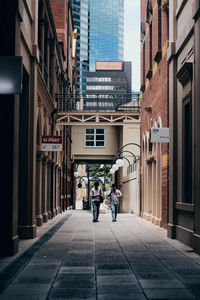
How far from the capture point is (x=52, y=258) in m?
9.91

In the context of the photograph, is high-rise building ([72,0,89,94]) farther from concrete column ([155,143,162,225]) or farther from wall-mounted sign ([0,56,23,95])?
wall-mounted sign ([0,56,23,95])

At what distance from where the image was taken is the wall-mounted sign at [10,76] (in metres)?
6.95

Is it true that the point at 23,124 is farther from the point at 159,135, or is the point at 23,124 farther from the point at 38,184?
the point at 38,184

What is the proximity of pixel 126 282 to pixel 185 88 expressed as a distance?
6968 mm

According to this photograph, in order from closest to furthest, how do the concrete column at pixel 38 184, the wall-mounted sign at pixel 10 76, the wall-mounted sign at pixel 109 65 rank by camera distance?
the wall-mounted sign at pixel 10 76 < the concrete column at pixel 38 184 < the wall-mounted sign at pixel 109 65

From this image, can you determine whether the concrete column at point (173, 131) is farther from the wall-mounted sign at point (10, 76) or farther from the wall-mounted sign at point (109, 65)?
the wall-mounted sign at point (109, 65)

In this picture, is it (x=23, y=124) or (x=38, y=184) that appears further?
(x=38, y=184)

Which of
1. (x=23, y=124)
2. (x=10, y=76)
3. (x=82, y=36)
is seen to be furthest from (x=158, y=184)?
(x=82, y=36)

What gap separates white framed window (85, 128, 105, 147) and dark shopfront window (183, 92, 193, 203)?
35.4 m

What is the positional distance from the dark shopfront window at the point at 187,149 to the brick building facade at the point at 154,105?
303 cm

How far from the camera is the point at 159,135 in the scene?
1467 centimetres

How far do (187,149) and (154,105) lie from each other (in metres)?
7.60

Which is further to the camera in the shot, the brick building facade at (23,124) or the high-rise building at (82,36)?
the high-rise building at (82,36)

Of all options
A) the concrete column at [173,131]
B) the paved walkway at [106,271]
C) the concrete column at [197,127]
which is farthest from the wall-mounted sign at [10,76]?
the concrete column at [173,131]
